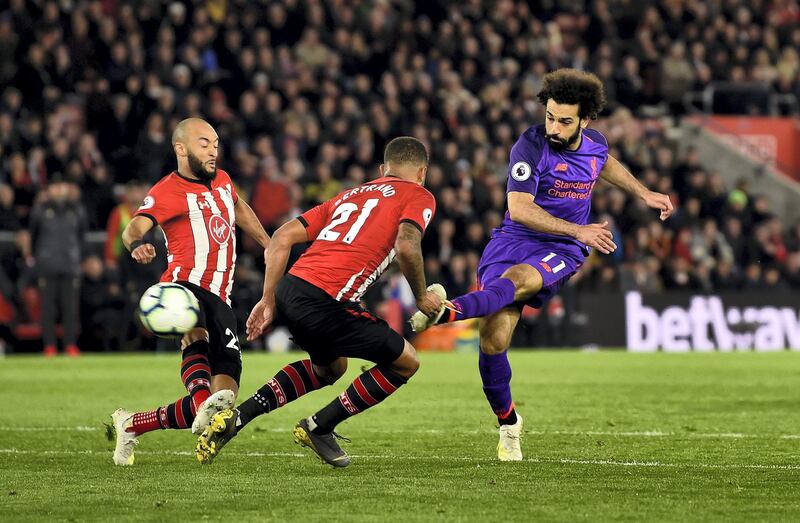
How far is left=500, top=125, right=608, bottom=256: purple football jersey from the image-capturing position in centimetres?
872

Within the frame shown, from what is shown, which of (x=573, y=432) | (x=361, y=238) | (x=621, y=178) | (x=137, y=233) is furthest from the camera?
(x=573, y=432)

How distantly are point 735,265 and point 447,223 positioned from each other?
220 inches

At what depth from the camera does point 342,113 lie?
22.5 metres

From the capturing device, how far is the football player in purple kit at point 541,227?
8.46 m

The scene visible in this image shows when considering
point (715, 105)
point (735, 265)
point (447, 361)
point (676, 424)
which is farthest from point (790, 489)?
point (715, 105)

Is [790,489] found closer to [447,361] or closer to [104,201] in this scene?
[447,361]

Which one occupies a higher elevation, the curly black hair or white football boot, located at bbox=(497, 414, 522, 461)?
the curly black hair


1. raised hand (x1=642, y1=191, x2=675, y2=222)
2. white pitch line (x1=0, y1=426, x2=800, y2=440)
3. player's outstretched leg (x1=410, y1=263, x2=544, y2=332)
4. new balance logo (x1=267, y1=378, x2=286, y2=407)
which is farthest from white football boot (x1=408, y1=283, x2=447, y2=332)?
white pitch line (x1=0, y1=426, x2=800, y2=440)

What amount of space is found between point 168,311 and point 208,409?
57cm

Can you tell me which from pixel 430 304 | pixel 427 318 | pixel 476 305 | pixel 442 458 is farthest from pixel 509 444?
pixel 430 304

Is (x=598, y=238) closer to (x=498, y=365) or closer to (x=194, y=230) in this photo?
(x=498, y=365)

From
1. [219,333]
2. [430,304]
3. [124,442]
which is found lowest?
[124,442]

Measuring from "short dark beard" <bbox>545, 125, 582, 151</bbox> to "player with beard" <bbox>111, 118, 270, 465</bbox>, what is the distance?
72.4 inches

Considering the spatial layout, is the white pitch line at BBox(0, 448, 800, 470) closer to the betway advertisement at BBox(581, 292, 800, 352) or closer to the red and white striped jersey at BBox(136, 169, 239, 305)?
the red and white striped jersey at BBox(136, 169, 239, 305)
